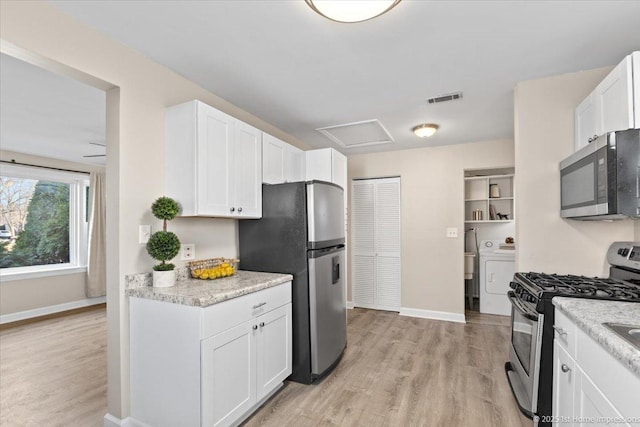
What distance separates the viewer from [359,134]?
A: 384 centimetres

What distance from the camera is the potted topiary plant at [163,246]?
6.40 feet

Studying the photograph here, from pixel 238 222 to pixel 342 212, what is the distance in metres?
1.02

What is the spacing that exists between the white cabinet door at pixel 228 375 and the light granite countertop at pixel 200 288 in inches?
8.6

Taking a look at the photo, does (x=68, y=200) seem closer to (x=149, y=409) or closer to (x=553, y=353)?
(x=149, y=409)

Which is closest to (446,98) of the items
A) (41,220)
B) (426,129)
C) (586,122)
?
(426,129)

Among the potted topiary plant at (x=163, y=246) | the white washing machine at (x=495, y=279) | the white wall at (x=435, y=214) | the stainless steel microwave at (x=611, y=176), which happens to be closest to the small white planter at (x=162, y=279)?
the potted topiary plant at (x=163, y=246)

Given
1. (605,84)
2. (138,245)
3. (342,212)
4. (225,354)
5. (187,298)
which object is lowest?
(225,354)

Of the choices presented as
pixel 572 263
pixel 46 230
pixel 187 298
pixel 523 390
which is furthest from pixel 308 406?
pixel 46 230

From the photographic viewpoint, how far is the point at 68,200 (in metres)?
5.07

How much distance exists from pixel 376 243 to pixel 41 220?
5050 mm

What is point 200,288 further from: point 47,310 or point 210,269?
point 47,310

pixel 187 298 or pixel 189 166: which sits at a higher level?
pixel 189 166

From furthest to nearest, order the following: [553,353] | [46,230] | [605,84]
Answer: [46,230]
[605,84]
[553,353]

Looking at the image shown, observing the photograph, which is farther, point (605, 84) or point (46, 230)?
point (46, 230)
